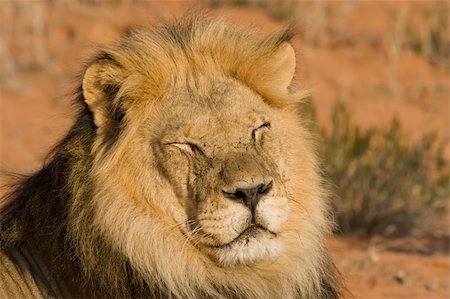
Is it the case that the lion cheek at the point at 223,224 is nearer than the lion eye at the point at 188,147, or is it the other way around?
the lion cheek at the point at 223,224

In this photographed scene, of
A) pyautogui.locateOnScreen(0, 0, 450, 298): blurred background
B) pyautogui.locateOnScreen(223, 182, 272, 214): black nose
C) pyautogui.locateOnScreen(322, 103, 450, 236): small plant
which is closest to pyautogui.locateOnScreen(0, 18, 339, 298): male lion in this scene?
pyautogui.locateOnScreen(223, 182, 272, 214): black nose

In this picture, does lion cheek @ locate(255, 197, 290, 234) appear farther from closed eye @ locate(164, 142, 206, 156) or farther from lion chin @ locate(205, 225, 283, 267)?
closed eye @ locate(164, 142, 206, 156)

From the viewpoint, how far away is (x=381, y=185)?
29.4ft

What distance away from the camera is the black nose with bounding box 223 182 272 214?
160 inches

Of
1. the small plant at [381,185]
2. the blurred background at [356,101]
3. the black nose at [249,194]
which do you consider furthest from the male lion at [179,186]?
the small plant at [381,185]

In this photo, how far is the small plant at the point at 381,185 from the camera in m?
8.84

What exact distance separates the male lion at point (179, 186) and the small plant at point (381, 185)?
4.25 metres

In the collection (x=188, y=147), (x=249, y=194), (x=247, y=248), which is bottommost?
(x=247, y=248)

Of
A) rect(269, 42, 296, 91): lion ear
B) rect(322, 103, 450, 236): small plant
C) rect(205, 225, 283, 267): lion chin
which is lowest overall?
rect(322, 103, 450, 236): small plant

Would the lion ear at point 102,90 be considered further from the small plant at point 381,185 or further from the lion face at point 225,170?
the small plant at point 381,185

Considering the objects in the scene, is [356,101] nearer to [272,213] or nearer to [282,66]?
[282,66]

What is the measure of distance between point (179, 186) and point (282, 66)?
71 centimetres

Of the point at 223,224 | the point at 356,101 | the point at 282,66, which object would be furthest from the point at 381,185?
the point at 223,224

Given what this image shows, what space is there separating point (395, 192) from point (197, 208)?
16.4ft
